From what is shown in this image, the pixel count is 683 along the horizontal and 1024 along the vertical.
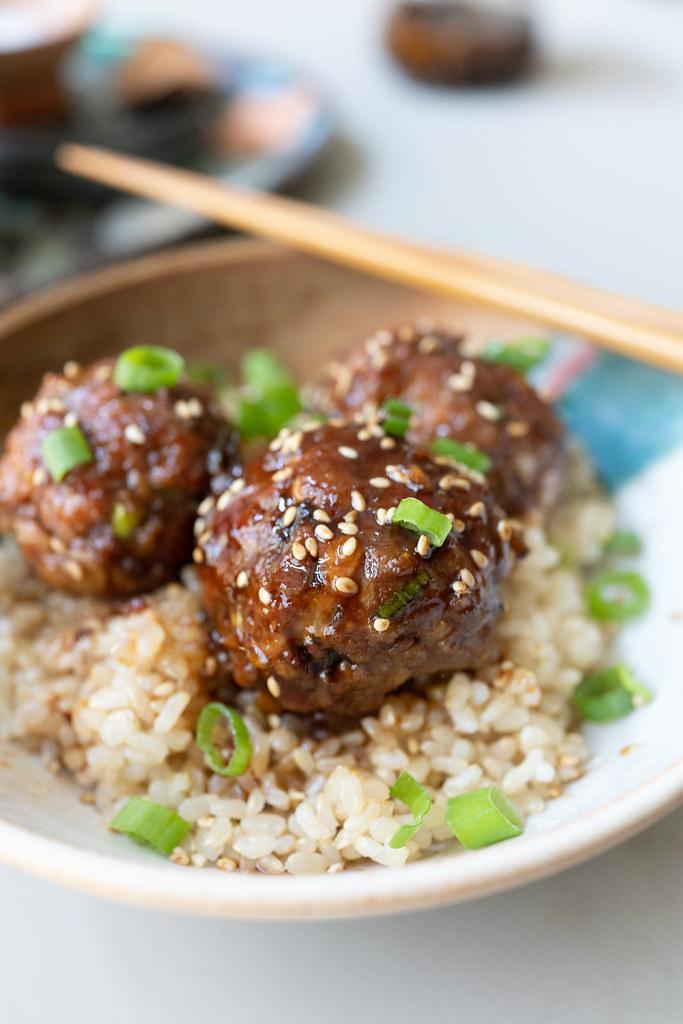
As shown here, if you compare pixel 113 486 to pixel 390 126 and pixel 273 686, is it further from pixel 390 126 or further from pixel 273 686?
pixel 390 126

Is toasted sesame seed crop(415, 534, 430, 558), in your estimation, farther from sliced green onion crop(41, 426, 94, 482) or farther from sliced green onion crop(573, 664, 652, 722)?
sliced green onion crop(41, 426, 94, 482)

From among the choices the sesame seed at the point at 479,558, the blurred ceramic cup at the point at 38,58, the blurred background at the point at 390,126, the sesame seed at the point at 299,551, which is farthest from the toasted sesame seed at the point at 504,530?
the blurred ceramic cup at the point at 38,58

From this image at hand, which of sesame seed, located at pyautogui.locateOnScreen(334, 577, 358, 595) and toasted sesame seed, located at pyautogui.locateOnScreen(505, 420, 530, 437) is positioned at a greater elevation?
sesame seed, located at pyautogui.locateOnScreen(334, 577, 358, 595)

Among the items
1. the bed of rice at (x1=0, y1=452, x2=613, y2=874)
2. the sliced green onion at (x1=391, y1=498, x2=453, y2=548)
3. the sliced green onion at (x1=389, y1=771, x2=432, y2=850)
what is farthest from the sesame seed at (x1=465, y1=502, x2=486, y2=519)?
the sliced green onion at (x1=389, y1=771, x2=432, y2=850)

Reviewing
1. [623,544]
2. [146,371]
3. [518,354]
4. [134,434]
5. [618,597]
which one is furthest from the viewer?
[518,354]

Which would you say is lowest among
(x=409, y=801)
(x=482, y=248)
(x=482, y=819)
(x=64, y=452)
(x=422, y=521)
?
(x=482, y=248)

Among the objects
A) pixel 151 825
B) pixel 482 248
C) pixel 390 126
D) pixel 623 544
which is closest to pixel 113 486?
→ pixel 151 825
